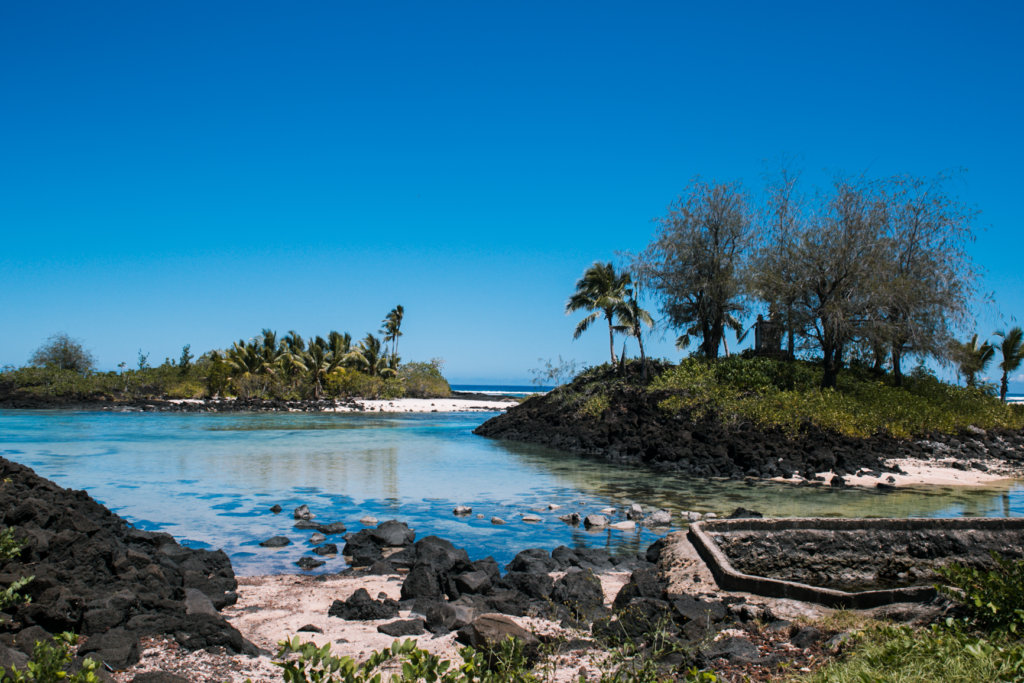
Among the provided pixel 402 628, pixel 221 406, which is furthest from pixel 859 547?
pixel 221 406

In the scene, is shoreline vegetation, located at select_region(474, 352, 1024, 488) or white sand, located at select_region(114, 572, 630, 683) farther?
shoreline vegetation, located at select_region(474, 352, 1024, 488)

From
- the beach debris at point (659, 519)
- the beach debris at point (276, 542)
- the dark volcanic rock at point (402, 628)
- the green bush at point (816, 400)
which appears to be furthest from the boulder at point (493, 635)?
the green bush at point (816, 400)

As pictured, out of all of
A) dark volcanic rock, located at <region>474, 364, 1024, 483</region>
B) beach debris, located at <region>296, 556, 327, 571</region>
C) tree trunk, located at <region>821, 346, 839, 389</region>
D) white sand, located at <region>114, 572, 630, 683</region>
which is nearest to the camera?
white sand, located at <region>114, 572, 630, 683</region>

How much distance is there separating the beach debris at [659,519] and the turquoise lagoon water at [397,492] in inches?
23.5

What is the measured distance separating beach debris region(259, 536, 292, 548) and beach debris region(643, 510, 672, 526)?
596cm

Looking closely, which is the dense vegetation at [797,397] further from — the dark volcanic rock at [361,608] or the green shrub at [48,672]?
the green shrub at [48,672]

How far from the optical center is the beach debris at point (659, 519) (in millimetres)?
11664

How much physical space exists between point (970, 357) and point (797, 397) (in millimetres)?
13406

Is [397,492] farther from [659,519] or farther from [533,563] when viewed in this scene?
[533,563]

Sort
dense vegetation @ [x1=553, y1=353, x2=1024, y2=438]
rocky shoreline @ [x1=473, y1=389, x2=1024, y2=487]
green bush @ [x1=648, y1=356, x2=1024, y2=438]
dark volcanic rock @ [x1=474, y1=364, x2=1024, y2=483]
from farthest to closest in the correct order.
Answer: dense vegetation @ [x1=553, y1=353, x2=1024, y2=438] < green bush @ [x1=648, y1=356, x2=1024, y2=438] < dark volcanic rock @ [x1=474, y1=364, x2=1024, y2=483] < rocky shoreline @ [x1=473, y1=389, x2=1024, y2=487]

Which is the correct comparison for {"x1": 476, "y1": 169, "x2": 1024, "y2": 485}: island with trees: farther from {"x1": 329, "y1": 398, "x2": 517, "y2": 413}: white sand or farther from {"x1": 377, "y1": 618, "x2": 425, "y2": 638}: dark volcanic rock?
{"x1": 329, "y1": 398, "x2": 517, "y2": 413}: white sand

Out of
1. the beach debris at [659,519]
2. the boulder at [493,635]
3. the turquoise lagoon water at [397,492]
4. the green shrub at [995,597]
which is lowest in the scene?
the turquoise lagoon water at [397,492]

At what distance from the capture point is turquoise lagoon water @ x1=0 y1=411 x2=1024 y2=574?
11.1m

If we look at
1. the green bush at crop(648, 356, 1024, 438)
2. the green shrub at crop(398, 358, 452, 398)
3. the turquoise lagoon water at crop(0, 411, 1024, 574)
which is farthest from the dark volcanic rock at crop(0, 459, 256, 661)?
the green shrub at crop(398, 358, 452, 398)
